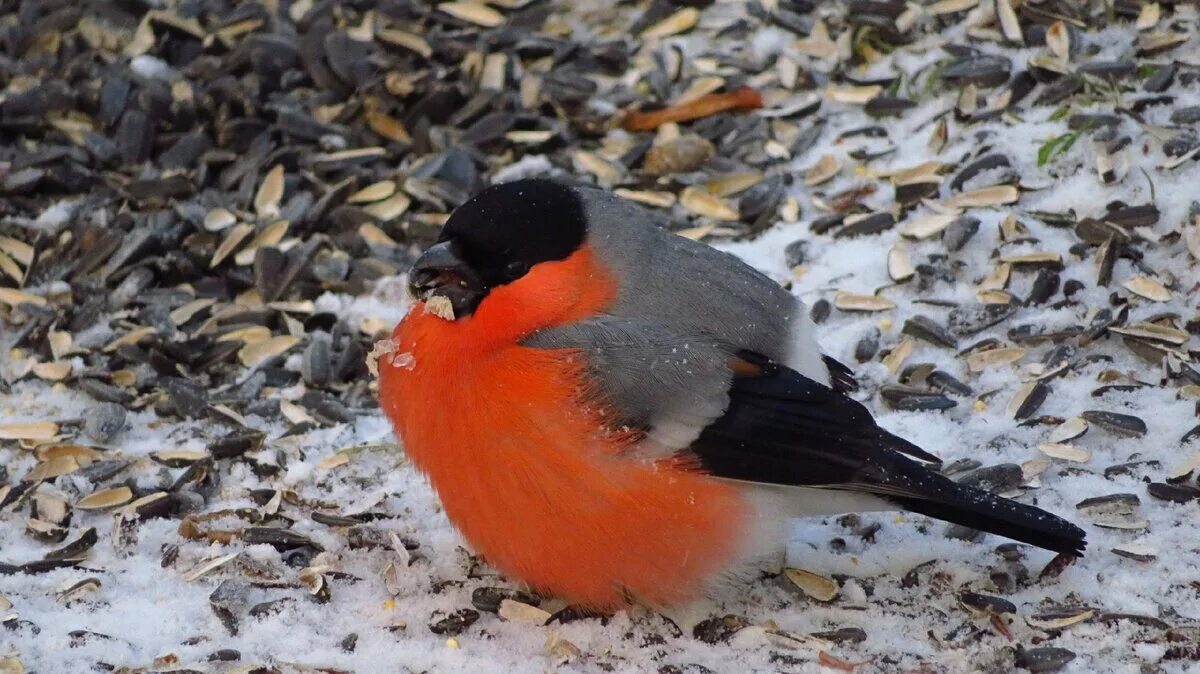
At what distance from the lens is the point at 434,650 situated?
10.3 feet

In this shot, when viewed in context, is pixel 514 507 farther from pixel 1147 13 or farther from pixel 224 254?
pixel 1147 13

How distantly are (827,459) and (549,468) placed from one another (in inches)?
25.1

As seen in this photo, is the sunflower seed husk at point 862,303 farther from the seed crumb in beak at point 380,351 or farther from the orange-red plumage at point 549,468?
the seed crumb in beak at point 380,351

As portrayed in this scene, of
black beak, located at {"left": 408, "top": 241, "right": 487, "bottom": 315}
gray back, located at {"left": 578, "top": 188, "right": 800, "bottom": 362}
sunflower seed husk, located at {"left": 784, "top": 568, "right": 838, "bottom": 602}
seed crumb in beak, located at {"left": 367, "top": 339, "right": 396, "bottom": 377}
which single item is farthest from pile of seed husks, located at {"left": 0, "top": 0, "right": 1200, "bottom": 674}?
black beak, located at {"left": 408, "top": 241, "right": 487, "bottom": 315}

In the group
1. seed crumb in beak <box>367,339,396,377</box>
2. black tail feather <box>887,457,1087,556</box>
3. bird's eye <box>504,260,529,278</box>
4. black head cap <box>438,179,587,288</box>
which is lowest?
black tail feather <box>887,457,1087,556</box>

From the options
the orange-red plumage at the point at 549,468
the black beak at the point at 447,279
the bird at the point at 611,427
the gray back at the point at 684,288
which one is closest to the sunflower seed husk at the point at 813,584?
the bird at the point at 611,427

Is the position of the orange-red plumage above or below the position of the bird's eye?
below

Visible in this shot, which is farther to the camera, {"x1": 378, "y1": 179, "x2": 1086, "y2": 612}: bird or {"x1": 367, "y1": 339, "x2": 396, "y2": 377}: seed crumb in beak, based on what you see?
{"x1": 367, "y1": 339, "x2": 396, "y2": 377}: seed crumb in beak

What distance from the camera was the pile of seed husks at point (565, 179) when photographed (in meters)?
3.21

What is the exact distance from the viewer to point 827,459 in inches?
122

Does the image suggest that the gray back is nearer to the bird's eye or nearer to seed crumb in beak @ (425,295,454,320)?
the bird's eye

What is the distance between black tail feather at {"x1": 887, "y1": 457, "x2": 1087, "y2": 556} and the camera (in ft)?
10.1

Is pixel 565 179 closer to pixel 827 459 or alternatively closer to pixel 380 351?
pixel 380 351

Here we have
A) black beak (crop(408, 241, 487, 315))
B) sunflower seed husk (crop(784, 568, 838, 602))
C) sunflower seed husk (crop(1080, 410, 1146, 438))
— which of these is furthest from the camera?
sunflower seed husk (crop(1080, 410, 1146, 438))
